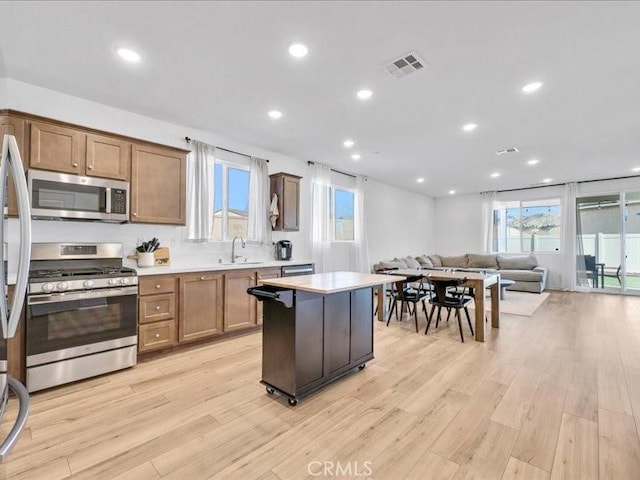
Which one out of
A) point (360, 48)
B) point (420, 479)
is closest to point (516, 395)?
point (420, 479)

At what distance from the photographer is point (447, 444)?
1.83 meters

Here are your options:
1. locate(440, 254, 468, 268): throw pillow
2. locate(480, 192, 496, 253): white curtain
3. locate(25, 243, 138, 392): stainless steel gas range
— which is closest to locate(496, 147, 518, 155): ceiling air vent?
locate(480, 192, 496, 253): white curtain

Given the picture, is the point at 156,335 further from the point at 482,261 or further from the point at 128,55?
the point at 482,261

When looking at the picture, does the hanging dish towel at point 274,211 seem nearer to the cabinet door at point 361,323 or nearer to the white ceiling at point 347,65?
the white ceiling at point 347,65

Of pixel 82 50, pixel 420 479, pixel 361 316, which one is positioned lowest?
pixel 420 479

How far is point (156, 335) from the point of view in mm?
3123

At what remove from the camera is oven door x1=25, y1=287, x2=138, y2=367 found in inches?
94.8

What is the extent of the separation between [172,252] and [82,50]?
7.07ft

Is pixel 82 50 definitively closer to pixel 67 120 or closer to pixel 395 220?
pixel 67 120

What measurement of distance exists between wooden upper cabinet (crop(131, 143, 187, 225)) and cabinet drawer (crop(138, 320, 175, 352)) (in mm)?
1140

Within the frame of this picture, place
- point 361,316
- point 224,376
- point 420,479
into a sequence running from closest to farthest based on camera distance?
point 420,479 → point 224,376 → point 361,316

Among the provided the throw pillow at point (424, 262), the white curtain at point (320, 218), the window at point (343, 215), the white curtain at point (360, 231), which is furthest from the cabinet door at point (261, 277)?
the throw pillow at point (424, 262)

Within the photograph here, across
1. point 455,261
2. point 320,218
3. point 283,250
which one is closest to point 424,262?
point 455,261

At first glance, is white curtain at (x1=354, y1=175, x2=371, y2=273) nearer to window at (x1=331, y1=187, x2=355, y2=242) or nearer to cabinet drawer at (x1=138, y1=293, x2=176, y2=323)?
window at (x1=331, y1=187, x2=355, y2=242)
